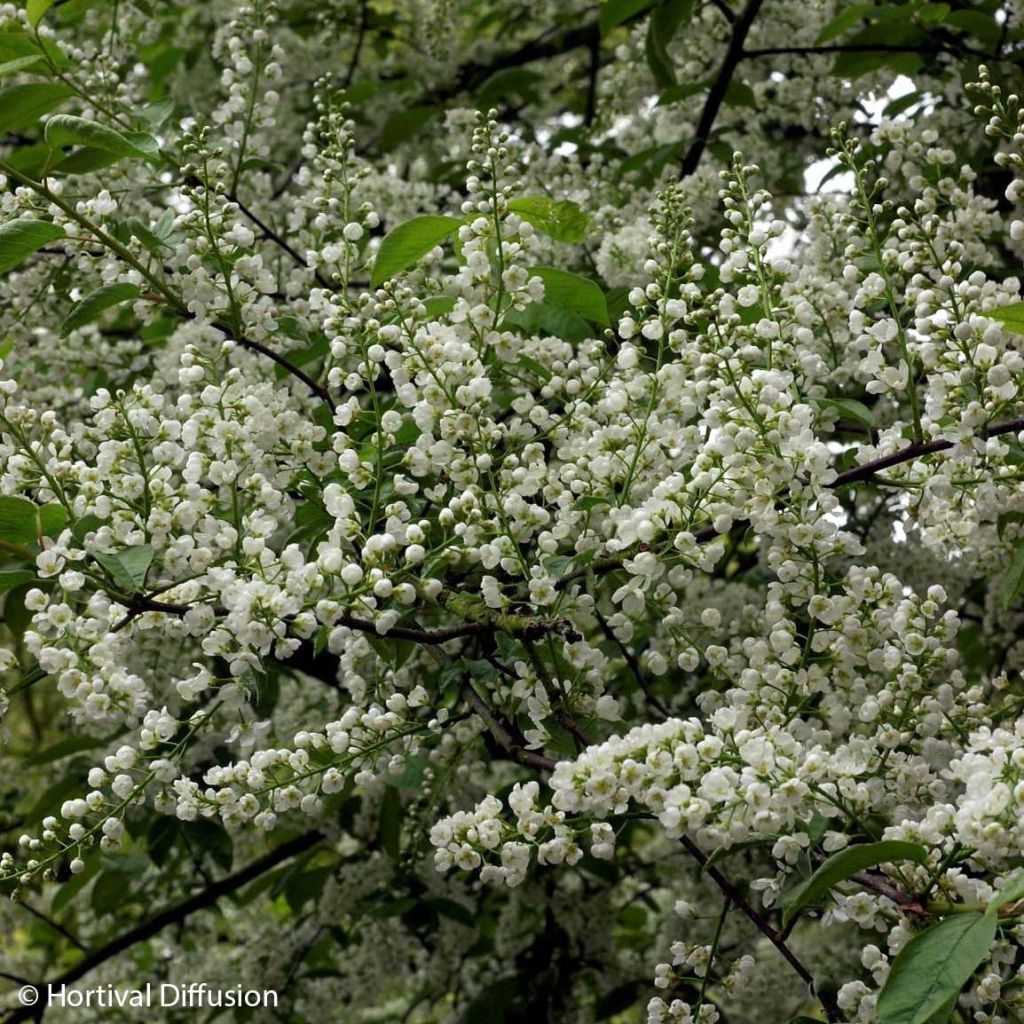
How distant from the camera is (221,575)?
200 centimetres

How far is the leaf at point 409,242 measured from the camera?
2260 mm

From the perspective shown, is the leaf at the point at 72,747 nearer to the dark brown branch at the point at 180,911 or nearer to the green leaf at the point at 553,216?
the dark brown branch at the point at 180,911

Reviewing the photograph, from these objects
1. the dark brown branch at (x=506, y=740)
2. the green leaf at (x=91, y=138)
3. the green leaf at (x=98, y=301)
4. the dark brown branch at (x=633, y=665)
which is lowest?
the dark brown branch at (x=633, y=665)

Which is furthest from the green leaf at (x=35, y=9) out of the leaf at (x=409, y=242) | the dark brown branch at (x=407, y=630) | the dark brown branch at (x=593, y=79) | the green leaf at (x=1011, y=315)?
the dark brown branch at (x=593, y=79)

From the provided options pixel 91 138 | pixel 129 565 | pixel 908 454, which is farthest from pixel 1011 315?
pixel 91 138

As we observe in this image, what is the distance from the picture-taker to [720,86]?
4113 millimetres

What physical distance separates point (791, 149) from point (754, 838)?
3928mm

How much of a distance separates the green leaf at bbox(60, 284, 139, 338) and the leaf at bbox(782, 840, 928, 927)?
1.78 metres

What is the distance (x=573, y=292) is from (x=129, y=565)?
1025mm

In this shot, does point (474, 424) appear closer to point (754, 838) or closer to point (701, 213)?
point (754, 838)

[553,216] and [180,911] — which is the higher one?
[553,216]

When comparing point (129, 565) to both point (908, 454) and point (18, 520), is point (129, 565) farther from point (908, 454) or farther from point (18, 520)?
point (908, 454)

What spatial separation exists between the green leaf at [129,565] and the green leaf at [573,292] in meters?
0.90

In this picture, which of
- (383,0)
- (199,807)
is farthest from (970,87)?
(383,0)
